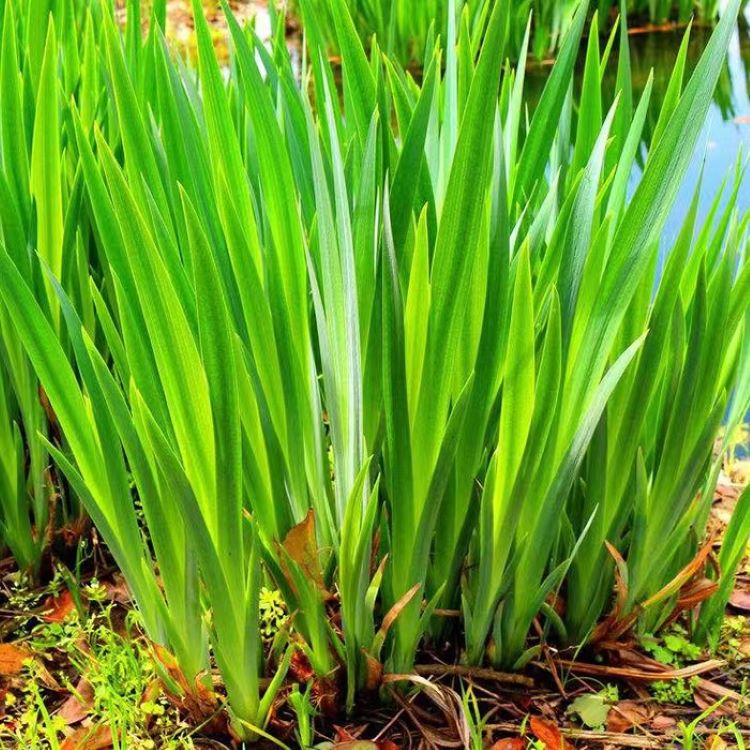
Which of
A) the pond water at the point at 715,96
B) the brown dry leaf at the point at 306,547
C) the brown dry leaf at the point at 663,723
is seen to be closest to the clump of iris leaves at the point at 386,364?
the brown dry leaf at the point at 306,547

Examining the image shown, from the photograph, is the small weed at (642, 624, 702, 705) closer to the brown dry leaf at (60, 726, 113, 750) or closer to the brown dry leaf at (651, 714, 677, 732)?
the brown dry leaf at (651, 714, 677, 732)

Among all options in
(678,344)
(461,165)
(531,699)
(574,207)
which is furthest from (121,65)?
(531,699)

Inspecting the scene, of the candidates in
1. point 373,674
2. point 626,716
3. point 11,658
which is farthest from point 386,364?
point 11,658

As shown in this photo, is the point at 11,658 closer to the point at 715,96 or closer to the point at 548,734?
the point at 548,734

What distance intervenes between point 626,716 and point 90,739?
0.56m

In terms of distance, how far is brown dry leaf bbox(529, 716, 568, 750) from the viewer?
919 mm

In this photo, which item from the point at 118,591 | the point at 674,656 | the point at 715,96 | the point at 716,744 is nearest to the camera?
the point at 716,744

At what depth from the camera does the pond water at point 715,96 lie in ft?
8.33

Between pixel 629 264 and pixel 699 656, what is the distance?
499 mm

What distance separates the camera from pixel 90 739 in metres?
0.95

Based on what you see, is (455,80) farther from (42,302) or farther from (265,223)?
(42,302)

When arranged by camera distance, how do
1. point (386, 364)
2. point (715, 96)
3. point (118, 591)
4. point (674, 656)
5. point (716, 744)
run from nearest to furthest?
1. point (386, 364)
2. point (716, 744)
3. point (674, 656)
4. point (118, 591)
5. point (715, 96)

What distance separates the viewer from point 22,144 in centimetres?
111

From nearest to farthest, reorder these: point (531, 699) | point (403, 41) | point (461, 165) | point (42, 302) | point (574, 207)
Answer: point (461, 165)
point (574, 207)
point (531, 699)
point (42, 302)
point (403, 41)
